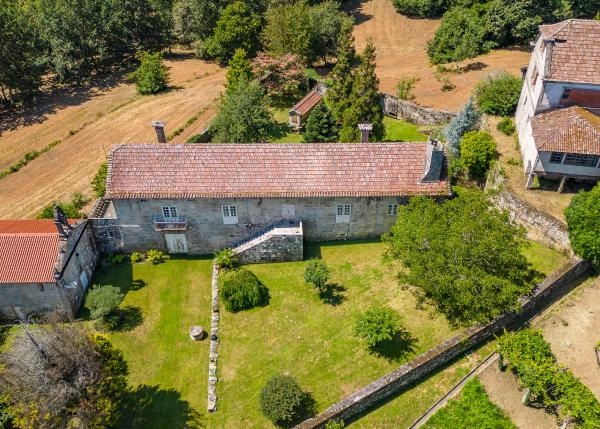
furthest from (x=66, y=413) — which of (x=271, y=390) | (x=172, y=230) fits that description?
(x=172, y=230)

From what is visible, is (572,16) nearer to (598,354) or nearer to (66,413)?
(598,354)

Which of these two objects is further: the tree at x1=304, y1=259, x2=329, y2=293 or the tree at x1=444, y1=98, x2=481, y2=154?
the tree at x1=444, y1=98, x2=481, y2=154

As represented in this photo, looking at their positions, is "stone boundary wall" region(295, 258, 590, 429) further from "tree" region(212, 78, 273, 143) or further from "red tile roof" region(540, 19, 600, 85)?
"tree" region(212, 78, 273, 143)

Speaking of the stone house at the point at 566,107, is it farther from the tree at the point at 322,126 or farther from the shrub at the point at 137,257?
the shrub at the point at 137,257

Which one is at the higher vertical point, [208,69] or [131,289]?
[208,69]

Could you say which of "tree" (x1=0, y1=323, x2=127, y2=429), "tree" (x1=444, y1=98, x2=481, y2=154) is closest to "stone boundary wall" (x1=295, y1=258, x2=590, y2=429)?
"tree" (x1=0, y1=323, x2=127, y2=429)

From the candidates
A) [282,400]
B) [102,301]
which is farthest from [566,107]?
[102,301]

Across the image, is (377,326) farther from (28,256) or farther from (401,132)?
(401,132)
